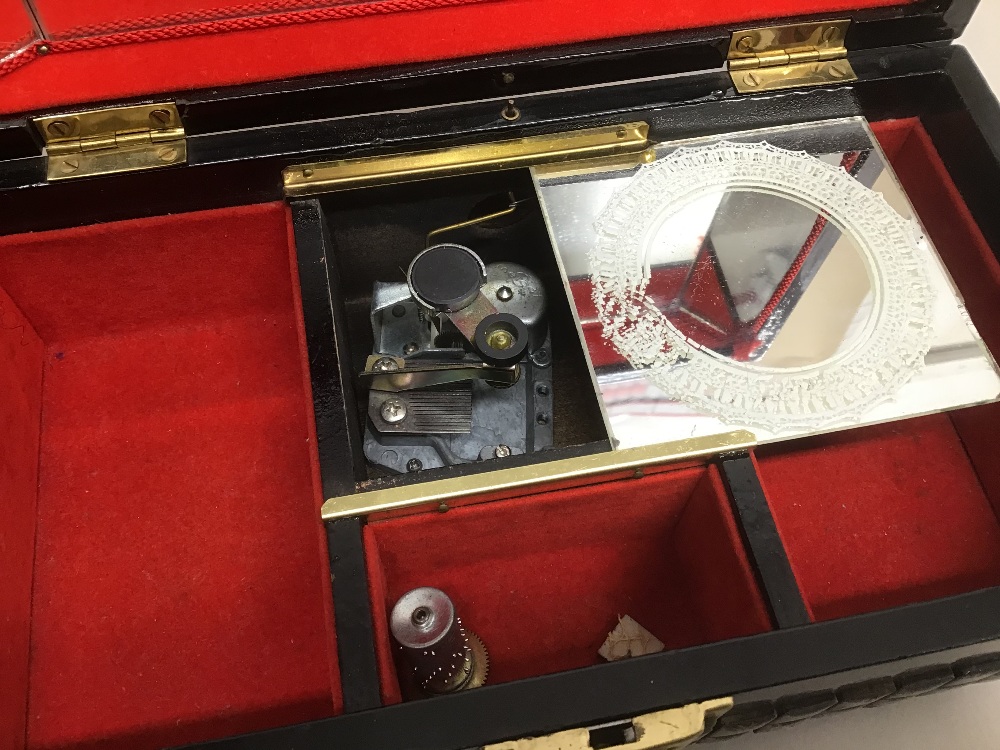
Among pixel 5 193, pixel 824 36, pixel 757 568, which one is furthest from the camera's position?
pixel 824 36

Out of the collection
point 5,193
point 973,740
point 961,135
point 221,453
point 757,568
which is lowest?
point 973,740

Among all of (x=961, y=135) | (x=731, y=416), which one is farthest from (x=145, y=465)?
(x=961, y=135)

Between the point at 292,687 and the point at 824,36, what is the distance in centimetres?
105

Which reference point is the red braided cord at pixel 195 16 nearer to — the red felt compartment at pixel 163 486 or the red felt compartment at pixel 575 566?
the red felt compartment at pixel 163 486

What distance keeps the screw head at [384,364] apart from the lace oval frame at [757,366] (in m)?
0.26

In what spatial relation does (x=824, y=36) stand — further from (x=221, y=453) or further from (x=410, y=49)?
(x=221, y=453)

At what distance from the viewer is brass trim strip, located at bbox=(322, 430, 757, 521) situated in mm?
792

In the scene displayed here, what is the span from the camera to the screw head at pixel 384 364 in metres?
0.94

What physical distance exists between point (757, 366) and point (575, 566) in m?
0.34

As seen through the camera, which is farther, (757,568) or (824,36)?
(824,36)

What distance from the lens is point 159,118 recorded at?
0.92 meters

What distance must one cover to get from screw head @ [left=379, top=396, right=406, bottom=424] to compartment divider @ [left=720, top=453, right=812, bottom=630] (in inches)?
14.8

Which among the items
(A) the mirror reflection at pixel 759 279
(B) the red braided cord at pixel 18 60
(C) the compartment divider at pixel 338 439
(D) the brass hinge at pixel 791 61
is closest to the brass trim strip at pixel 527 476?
(C) the compartment divider at pixel 338 439

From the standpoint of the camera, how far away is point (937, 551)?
97cm
